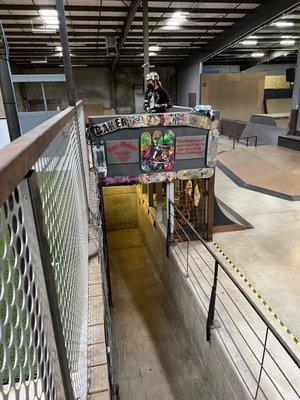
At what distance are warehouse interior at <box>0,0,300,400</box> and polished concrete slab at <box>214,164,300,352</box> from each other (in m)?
0.02

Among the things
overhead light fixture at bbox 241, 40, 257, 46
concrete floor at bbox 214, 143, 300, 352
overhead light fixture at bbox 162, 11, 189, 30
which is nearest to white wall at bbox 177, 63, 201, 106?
overhead light fixture at bbox 241, 40, 257, 46

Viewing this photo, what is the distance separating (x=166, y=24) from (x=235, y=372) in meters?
11.0

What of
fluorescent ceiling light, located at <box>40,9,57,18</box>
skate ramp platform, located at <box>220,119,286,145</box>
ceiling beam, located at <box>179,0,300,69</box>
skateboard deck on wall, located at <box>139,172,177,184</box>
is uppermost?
fluorescent ceiling light, located at <box>40,9,57,18</box>

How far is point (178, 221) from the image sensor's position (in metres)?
6.43

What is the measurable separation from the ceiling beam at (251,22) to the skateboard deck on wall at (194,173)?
17.6ft

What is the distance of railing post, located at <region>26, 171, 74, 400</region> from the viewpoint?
653mm

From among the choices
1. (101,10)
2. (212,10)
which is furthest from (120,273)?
(212,10)

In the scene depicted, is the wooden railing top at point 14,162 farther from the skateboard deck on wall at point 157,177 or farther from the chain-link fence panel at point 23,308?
the skateboard deck on wall at point 157,177

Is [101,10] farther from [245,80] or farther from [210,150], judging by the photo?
[245,80]

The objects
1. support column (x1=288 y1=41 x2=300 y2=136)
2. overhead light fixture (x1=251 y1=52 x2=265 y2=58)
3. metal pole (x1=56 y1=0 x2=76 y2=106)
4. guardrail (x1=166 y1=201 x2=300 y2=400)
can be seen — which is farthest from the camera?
overhead light fixture (x1=251 y1=52 x2=265 y2=58)

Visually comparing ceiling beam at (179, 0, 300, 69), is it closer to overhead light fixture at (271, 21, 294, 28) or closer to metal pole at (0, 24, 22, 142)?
overhead light fixture at (271, 21, 294, 28)

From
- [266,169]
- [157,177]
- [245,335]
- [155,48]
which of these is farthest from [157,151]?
[155,48]

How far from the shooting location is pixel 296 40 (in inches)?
582

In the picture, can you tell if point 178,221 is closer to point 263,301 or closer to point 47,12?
point 263,301
